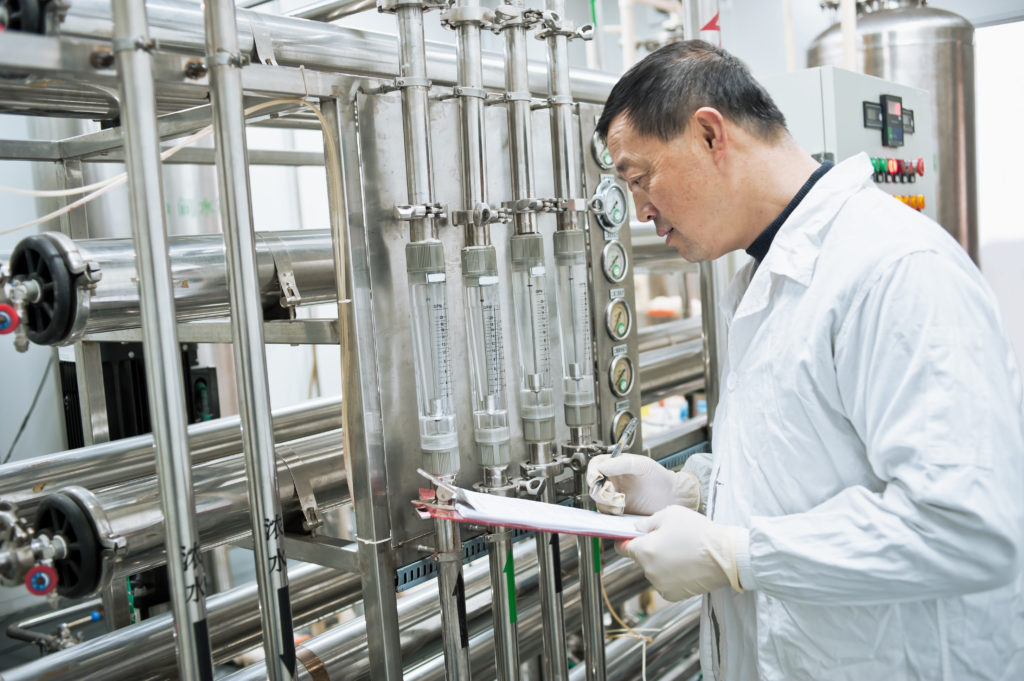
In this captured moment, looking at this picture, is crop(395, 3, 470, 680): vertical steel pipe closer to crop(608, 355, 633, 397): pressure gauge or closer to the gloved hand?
the gloved hand

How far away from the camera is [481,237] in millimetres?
1185

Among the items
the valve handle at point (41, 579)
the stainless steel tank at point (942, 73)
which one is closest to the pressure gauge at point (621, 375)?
the valve handle at point (41, 579)

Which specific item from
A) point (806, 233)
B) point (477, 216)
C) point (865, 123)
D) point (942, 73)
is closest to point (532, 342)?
point (477, 216)

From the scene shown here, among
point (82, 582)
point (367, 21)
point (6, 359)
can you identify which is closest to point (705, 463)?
point (82, 582)

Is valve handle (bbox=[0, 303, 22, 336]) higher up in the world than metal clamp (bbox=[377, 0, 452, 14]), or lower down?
lower down

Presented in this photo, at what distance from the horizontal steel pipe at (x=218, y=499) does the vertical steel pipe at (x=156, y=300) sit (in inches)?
7.3

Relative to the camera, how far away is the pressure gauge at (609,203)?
4.77ft

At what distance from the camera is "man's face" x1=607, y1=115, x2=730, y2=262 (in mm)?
1089

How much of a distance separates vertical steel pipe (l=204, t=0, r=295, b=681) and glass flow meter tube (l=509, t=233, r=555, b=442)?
1.58 ft

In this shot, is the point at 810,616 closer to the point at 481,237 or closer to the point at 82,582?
the point at 481,237

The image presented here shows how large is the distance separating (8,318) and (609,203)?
3.09 feet

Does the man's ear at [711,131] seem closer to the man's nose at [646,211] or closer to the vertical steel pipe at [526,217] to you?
the man's nose at [646,211]

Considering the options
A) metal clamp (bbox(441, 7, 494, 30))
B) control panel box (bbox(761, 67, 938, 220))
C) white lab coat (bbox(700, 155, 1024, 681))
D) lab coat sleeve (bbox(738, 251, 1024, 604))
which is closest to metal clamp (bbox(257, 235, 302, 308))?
metal clamp (bbox(441, 7, 494, 30))

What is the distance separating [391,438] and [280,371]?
7.43ft
